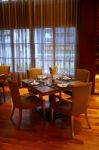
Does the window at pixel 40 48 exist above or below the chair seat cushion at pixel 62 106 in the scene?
above

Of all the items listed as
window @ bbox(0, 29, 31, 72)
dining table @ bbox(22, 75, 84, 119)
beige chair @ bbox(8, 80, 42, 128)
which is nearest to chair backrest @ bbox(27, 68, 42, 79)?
dining table @ bbox(22, 75, 84, 119)

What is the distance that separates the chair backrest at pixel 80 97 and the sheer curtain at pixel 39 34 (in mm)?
2405

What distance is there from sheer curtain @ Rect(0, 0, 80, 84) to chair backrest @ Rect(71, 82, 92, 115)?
2.40 m

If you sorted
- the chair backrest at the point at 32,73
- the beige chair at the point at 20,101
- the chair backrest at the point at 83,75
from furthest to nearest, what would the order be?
the chair backrest at the point at 32,73
the chair backrest at the point at 83,75
the beige chair at the point at 20,101

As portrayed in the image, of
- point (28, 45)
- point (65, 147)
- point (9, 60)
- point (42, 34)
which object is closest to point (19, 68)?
point (9, 60)

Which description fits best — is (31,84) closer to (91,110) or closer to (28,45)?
(91,110)

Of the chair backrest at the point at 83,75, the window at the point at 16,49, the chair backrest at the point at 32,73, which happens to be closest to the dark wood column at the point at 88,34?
the chair backrest at the point at 83,75

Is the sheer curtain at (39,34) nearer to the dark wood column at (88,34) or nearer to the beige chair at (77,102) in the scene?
the dark wood column at (88,34)

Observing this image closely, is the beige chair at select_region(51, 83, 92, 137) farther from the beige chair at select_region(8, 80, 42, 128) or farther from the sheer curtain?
the sheer curtain

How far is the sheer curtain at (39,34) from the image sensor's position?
16.6 feet

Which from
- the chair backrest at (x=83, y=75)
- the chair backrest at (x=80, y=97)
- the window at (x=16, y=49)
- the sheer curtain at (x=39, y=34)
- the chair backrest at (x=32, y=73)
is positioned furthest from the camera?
the window at (x=16, y=49)

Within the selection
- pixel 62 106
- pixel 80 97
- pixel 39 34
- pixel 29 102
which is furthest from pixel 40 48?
pixel 80 97

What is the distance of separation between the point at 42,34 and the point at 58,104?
2704mm

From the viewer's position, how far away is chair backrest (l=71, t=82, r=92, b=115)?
9.28 feet
